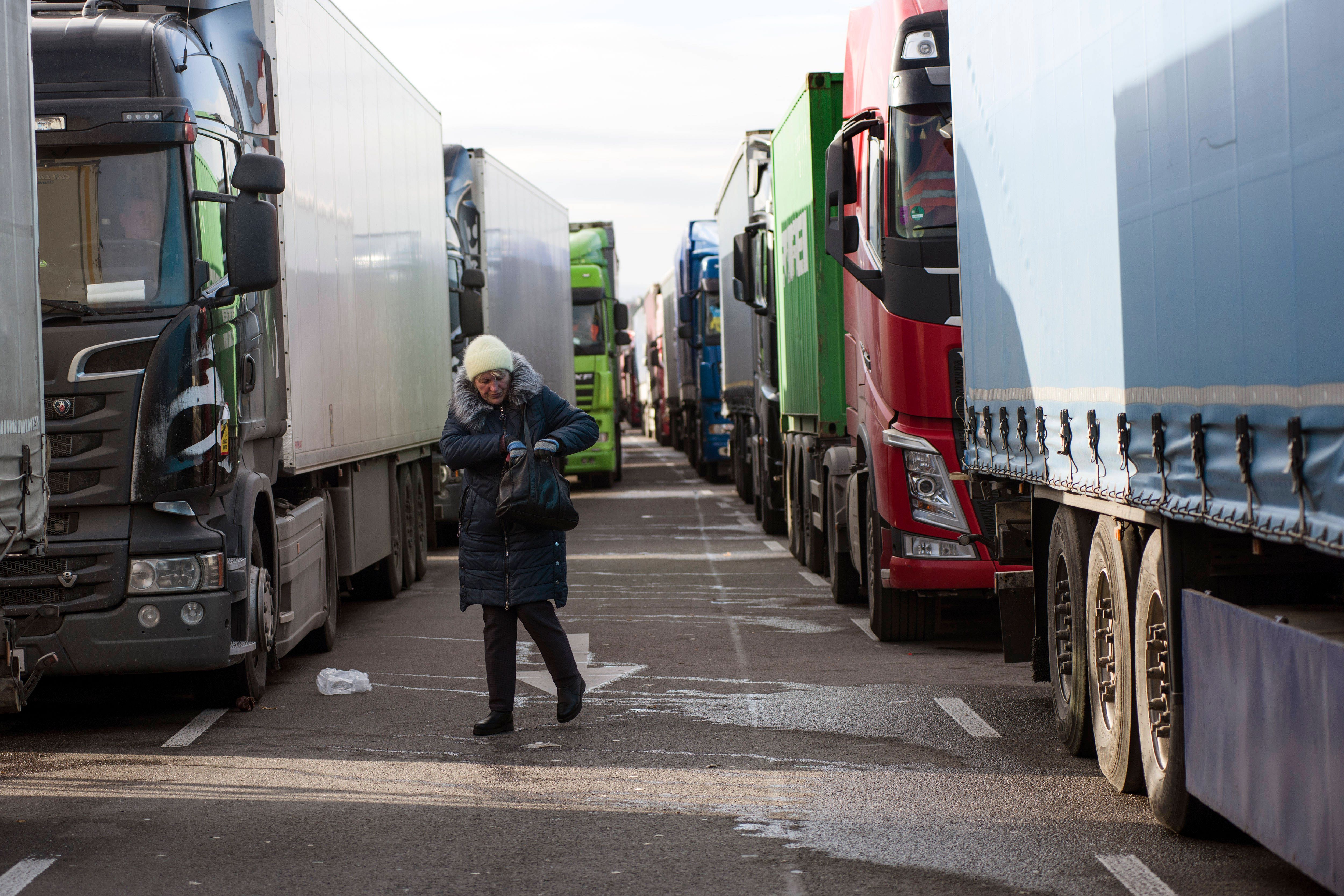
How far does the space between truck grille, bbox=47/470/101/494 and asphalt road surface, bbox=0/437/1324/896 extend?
1.23 metres

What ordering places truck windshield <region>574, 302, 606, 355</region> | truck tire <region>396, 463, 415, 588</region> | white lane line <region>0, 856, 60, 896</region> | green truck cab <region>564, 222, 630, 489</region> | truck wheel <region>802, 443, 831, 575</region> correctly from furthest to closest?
1. truck windshield <region>574, 302, 606, 355</region>
2. green truck cab <region>564, 222, 630, 489</region>
3. truck tire <region>396, 463, 415, 588</region>
4. truck wheel <region>802, 443, 831, 575</region>
5. white lane line <region>0, 856, 60, 896</region>

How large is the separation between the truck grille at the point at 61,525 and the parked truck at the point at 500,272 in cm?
919

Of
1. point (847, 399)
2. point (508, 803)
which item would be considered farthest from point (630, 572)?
point (508, 803)

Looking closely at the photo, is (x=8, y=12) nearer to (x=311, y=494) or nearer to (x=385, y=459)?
(x=311, y=494)

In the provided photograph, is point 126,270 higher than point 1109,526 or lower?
higher

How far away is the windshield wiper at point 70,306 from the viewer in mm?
8508

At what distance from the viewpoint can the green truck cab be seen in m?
33.7

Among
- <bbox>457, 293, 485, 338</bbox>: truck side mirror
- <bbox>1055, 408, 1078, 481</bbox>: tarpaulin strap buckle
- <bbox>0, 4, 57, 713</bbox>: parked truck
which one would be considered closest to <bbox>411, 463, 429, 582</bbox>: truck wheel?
<bbox>457, 293, 485, 338</bbox>: truck side mirror

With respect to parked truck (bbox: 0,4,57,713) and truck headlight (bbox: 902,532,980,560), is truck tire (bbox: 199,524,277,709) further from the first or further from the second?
truck headlight (bbox: 902,532,980,560)

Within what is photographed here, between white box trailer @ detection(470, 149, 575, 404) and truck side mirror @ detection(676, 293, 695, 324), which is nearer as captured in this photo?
white box trailer @ detection(470, 149, 575, 404)

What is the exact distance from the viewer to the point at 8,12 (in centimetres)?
641

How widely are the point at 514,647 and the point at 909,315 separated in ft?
11.5

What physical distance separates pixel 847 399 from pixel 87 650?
661 cm

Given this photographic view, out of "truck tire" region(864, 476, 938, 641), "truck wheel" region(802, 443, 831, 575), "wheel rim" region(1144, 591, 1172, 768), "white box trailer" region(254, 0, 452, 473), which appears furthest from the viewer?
"truck wheel" region(802, 443, 831, 575)
